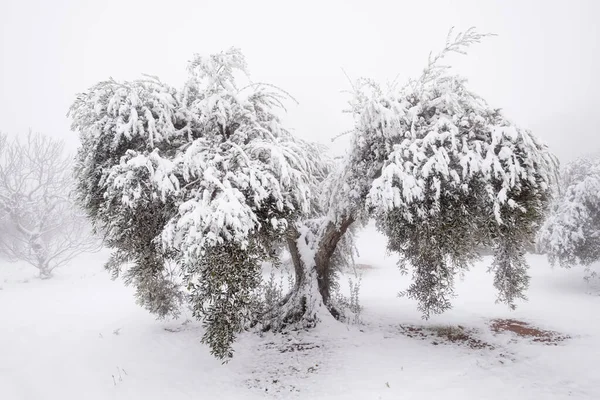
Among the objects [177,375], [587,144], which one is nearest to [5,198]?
[177,375]

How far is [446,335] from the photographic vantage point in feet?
27.3

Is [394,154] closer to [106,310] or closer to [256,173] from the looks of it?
[256,173]

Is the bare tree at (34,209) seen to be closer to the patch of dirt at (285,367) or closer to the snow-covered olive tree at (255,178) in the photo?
the snow-covered olive tree at (255,178)

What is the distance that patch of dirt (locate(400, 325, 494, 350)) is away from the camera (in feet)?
25.3

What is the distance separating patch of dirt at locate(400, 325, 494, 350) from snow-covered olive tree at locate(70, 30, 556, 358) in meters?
1.27

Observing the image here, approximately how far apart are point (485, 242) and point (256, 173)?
15.6ft

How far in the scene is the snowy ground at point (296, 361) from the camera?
18.5ft

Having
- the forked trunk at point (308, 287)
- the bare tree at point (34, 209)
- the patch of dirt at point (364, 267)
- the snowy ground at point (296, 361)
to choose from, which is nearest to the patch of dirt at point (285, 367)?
the snowy ground at point (296, 361)

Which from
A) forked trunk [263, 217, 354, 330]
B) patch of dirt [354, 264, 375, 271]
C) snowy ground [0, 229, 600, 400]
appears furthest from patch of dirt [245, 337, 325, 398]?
patch of dirt [354, 264, 375, 271]

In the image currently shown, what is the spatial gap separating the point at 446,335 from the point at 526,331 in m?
2.28

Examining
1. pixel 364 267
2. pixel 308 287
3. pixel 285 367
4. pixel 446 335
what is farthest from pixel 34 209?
pixel 446 335

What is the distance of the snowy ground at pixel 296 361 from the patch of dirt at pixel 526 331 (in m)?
0.26

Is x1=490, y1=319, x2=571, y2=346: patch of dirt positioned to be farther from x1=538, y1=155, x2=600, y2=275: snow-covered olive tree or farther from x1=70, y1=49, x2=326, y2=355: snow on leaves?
x1=538, y1=155, x2=600, y2=275: snow-covered olive tree

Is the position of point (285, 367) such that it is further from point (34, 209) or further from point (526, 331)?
point (34, 209)
